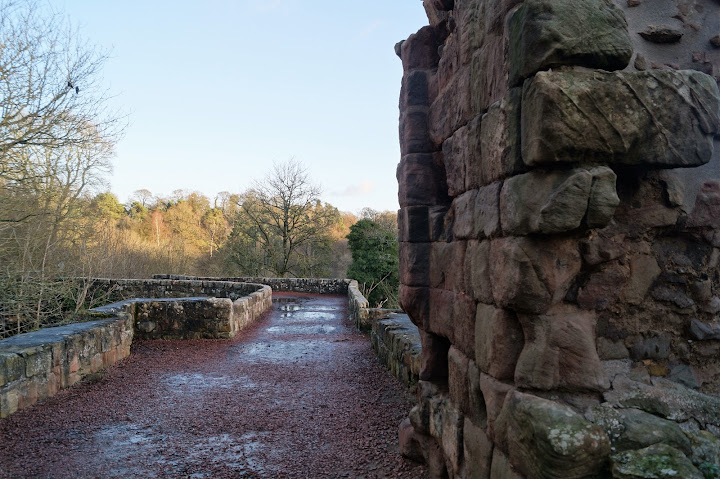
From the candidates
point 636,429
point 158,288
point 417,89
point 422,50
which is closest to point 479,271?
point 636,429

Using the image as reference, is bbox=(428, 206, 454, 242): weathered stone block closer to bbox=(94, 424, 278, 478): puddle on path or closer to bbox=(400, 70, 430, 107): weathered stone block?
bbox=(400, 70, 430, 107): weathered stone block

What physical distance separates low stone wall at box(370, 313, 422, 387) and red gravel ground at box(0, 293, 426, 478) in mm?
191

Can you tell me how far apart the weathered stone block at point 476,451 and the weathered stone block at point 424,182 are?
1.73m

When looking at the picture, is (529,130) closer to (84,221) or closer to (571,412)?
(571,412)

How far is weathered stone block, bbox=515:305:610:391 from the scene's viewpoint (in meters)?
2.15

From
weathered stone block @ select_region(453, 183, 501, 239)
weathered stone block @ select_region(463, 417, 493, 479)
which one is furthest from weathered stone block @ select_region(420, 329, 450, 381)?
weathered stone block @ select_region(453, 183, 501, 239)

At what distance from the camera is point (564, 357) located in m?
2.16

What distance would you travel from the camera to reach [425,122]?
159 inches

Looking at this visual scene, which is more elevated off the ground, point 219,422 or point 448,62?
point 448,62

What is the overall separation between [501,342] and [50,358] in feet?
19.2

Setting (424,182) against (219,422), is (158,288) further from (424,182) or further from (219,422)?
(424,182)

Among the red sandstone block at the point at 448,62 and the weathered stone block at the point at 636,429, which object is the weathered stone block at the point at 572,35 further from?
the weathered stone block at the point at 636,429

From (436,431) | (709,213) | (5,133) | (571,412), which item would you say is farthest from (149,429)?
(5,133)

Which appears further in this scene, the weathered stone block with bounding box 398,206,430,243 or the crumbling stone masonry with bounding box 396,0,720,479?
the weathered stone block with bounding box 398,206,430,243
